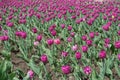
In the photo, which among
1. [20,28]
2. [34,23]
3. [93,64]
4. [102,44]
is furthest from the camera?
[34,23]

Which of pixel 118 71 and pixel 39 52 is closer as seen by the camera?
pixel 118 71

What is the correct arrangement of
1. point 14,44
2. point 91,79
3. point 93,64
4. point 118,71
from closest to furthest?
point 91,79 < point 118,71 < point 93,64 < point 14,44

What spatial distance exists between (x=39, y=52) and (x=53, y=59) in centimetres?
77

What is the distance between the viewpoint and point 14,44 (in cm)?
731

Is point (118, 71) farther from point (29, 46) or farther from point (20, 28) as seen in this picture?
point (20, 28)

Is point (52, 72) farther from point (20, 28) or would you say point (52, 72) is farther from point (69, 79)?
point (20, 28)

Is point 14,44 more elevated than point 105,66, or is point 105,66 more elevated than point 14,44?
point 105,66

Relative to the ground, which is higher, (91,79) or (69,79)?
(91,79)

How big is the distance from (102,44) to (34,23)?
3.16 metres

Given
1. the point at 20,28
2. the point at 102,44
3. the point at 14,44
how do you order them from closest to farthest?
the point at 102,44
the point at 14,44
the point at 20,28

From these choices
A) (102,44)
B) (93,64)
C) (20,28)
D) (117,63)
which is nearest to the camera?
(117,63)

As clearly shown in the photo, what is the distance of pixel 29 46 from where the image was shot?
653cm

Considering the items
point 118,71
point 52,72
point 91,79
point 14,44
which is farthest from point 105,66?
point 14,44

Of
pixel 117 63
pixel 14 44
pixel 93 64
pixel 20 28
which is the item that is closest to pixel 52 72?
pixel 93 64
